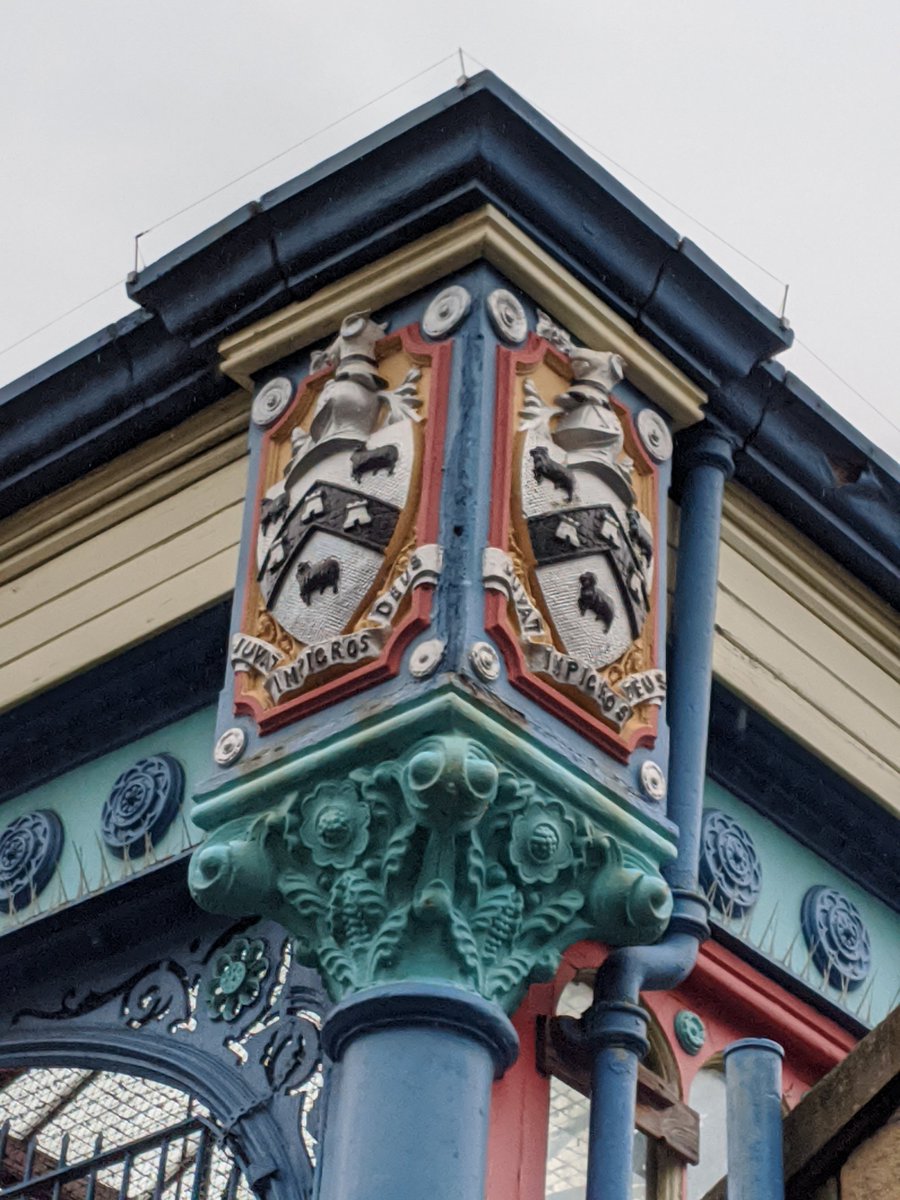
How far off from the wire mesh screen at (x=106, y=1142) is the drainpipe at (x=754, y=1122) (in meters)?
1.96

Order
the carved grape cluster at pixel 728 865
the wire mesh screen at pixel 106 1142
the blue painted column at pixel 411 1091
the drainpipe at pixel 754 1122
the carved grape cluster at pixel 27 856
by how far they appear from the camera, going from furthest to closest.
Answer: the carved grape cluster at pixel 27 856 < the carved grape cluster at pixel 728 865 < the wire mesh screen at pixel 106 1142 < the blue painted column at pixel 411 1091 < the drainpipe at pixel 754 1122

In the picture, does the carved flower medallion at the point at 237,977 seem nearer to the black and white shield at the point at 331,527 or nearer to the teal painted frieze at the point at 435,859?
the teal painted frieze at the point at 435,859

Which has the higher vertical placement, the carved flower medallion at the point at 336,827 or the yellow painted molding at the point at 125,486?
the yellow painted molding at the point at 125,486

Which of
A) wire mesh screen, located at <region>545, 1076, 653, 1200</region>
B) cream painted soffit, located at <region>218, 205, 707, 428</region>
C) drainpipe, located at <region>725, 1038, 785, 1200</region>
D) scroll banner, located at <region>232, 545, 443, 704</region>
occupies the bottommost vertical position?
drainpipe, located at <region>725, 1038, 785, 1200</region>

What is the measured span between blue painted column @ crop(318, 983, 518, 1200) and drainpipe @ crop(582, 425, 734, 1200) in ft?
1.45

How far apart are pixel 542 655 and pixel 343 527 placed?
2.52ft

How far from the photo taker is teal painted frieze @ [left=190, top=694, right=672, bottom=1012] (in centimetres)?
728

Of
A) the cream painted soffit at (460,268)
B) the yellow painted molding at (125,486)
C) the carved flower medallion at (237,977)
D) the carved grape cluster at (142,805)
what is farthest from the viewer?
the yellow painted molding at (125,486)

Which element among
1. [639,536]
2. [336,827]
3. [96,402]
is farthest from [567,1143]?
[96,402]

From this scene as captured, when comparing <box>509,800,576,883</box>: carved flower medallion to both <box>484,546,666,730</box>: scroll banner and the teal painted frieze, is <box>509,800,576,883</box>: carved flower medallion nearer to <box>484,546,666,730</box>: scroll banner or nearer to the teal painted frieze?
the teal painted frieze

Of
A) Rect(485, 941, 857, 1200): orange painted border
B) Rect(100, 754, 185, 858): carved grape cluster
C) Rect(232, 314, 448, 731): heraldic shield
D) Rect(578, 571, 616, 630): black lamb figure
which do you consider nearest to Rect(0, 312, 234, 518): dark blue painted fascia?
Rect(232, 314, 448, 731): heraldic shield

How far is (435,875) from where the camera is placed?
7312 millimetres

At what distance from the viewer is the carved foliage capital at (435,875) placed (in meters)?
7.27

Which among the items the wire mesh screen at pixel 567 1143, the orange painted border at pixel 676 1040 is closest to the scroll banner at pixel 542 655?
the orange painted border at pixel 676 1040
